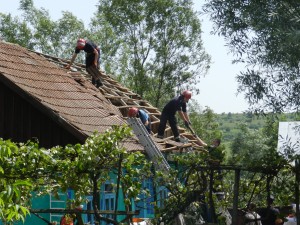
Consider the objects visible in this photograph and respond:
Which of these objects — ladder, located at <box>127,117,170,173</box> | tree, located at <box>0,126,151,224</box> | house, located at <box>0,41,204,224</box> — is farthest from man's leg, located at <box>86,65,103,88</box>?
tree, located at <box>0,126,151,224</box>

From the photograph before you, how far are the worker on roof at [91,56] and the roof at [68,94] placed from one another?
0.28 metres

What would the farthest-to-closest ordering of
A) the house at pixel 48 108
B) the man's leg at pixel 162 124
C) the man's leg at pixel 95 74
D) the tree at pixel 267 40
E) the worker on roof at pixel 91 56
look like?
1. the man's leg at pixel 95 74
2. the worker on roof at pixel 91 56
3. the man's leg at pixel 162 124
4. the house at pixel 48 108
5. the tree at pixel 267 40

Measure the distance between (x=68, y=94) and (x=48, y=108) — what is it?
8.02 ft

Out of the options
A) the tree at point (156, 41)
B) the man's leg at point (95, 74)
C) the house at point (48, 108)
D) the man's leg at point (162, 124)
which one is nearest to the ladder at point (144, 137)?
the house at point (48, 108)

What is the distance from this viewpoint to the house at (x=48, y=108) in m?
19.4

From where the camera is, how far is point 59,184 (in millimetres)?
11594

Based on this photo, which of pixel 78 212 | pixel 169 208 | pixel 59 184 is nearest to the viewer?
pixel 78 212

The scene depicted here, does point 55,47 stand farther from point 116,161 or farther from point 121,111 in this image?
point 116,161

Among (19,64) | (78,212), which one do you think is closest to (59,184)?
(78,212)

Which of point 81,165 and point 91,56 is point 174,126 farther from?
point 81,165

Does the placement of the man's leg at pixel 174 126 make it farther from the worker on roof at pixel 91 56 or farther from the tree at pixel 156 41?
the tree at pixel 156 41

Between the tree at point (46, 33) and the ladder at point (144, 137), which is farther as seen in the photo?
the tree at point (46, 33)

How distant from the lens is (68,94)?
21.9 metres

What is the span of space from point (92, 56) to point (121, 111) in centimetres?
172
